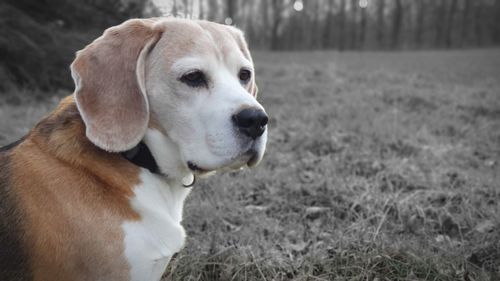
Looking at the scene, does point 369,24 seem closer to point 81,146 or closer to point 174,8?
point 174,8

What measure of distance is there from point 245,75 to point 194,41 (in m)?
0.43

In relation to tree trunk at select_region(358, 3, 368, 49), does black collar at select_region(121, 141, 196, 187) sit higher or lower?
higher

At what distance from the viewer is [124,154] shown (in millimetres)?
2320

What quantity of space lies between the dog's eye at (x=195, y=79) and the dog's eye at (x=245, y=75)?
0.34 metres

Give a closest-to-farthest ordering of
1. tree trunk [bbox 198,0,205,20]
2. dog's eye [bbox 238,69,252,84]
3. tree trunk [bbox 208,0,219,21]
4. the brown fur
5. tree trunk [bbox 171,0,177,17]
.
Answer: the brown fur
dog's eye [bbox 238,69,252,84]
tree trunk [bbox 171,0,177,17]
tree trunk [bbox 198,0,205,20]
tree trunk [bbox 208,0,219,21]

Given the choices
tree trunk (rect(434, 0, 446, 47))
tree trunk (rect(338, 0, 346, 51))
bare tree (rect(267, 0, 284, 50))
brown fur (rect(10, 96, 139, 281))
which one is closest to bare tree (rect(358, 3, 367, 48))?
tree trunk (rect(338, 0, 346, 51))

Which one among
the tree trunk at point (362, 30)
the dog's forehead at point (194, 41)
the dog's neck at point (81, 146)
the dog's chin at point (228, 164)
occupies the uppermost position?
the dog's forehead at point (194, 41)

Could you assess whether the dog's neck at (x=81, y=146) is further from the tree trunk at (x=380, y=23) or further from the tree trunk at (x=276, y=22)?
the tree trunk at (x=380, y=23)

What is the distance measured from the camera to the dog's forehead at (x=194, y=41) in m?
2.42

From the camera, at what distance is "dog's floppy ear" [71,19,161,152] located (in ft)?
7.32

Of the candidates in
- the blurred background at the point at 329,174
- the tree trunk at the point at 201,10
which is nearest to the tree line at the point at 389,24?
the blurred background at the point at 329,174

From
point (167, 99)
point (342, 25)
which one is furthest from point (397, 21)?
point (167, 99)

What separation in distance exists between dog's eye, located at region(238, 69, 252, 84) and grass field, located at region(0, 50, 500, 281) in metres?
1.24

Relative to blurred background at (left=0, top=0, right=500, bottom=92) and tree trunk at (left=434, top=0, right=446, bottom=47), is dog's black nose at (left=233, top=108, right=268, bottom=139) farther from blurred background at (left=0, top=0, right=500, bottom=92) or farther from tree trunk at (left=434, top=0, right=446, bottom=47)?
tree trunk at (left=434, top=0, right=446, bottom=47)
